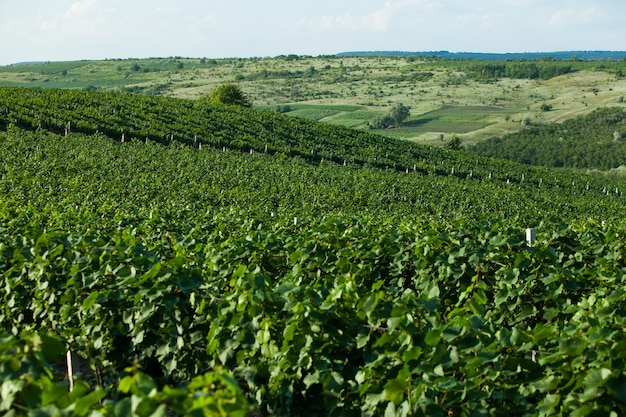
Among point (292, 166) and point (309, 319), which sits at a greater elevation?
point (309, 319)

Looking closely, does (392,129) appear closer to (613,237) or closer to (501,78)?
(501,78)

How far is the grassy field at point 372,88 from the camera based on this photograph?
106 metres

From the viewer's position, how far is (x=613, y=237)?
8.26m

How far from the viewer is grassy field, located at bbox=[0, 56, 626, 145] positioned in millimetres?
106500

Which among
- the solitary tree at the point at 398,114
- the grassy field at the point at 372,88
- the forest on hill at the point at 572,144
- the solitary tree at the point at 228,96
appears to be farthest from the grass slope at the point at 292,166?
the solitary tree at the point at 398,114

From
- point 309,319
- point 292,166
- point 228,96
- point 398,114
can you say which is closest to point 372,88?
point 398,114

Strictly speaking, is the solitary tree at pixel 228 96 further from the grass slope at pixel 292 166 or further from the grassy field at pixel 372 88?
→ the grassy field at pixel 372 88

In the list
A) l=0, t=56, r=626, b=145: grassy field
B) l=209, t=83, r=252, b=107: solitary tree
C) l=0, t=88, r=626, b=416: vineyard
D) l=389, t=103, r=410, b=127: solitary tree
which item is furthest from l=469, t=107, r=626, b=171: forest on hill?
l=0, t=88, r=626, b=416: vineyard

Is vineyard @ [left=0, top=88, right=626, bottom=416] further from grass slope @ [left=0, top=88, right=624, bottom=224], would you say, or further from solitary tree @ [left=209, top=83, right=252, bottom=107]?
solitary tree @ [left=209, top=83, right=252, bottom=107]

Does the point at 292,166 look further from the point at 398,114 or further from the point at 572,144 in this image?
the point at 398,114

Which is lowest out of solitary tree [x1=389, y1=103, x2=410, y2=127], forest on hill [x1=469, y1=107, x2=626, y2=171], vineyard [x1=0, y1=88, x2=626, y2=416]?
forest on hill [x1=469, y1=107, x2=626, y2=171]

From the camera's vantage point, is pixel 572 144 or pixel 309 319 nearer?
pixel 309 319

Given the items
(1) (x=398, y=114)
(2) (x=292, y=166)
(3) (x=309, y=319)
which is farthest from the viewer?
(1) (x=398, y=114)

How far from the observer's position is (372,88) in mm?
139750
